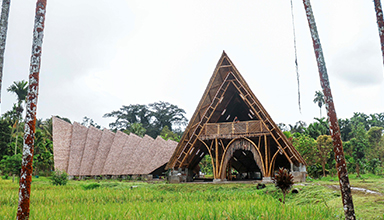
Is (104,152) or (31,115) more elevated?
(31,115)

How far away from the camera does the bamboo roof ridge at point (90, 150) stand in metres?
27.6

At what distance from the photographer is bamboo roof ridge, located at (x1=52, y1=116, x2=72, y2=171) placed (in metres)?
27.8

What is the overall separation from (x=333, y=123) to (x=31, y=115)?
5.65m

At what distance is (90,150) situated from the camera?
28.4 m

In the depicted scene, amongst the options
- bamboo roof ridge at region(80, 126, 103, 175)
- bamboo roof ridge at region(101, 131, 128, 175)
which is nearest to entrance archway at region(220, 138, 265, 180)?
bamboo roof ridge at region(101, 131, 128, 175)

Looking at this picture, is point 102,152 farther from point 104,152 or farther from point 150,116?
point 150,116

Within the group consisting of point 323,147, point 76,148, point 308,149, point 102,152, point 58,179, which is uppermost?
point 323,147

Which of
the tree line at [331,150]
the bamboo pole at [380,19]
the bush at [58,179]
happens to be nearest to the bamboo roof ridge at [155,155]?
the bush at [58,179]

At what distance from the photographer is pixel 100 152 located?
Result: 28203mm

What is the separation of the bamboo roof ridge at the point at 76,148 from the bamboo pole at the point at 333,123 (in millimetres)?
25587

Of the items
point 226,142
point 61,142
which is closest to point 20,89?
point 61,142

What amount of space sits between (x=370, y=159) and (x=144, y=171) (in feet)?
70.1

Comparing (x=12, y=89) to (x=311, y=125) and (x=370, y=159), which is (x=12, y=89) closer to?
(x=311, y=125)

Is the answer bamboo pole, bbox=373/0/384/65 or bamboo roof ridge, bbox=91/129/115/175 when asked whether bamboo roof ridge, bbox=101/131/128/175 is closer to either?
bamboo roof ridge, bbox=91/129/115/175
